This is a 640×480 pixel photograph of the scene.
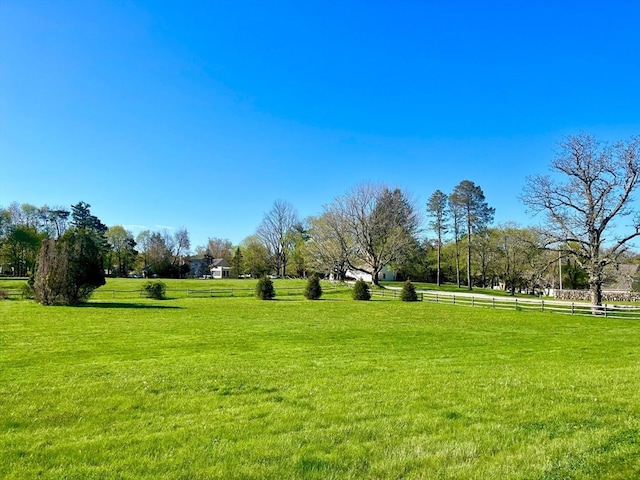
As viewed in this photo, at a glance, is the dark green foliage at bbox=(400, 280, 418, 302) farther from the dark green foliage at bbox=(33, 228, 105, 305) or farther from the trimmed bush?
the trimmed bush

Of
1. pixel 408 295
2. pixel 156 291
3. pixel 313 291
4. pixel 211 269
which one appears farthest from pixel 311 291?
pixel 211 269

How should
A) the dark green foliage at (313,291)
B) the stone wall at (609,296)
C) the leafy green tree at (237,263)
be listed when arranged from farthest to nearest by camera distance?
the leafy green tree at (237,263) → the stone wall at (609,296) → the dark green foliage at (313,291)

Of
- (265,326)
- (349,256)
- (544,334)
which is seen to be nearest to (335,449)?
(265,326)

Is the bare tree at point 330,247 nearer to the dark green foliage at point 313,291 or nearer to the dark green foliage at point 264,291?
the dark green foliage at point 313,291

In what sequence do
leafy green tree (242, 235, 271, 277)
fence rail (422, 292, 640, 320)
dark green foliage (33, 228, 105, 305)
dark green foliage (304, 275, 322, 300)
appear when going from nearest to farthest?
fence rail (422, 292, 640, 320), dark green foliage (33, 228, 105, 305), dark green foliage (304, 275, 322, 300), leafy green tree (242, 235, 271, 277)

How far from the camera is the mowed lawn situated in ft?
12.8

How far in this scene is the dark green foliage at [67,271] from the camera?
24.2 meters

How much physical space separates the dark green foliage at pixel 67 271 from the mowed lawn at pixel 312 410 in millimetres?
14736

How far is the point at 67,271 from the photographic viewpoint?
24.4m

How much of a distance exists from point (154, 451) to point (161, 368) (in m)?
4.28

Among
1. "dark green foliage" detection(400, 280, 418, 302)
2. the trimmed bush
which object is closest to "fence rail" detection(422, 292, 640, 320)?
"dark green foliage" detection(400, 280, 418, 302)

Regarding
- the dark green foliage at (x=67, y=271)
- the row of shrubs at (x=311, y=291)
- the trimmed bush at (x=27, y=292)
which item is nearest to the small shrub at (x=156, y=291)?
the row of shrubs at (x=311, y=291)

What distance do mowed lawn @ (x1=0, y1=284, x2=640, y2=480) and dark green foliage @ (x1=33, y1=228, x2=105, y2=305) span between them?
580 inches

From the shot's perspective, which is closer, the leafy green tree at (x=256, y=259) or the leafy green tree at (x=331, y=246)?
the leafy green tree at (x=331, y=246)
